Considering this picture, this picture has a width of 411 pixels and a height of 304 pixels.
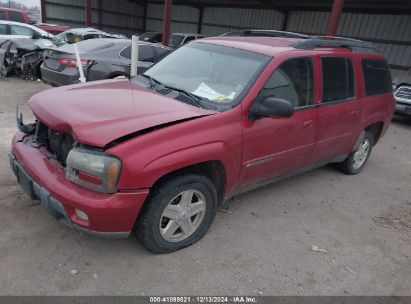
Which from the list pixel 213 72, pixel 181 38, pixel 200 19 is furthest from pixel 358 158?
pixel 200 19

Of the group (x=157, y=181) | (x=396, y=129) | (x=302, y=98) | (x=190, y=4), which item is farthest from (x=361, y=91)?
(x=190, y=4)

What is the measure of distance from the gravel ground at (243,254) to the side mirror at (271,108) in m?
1.21

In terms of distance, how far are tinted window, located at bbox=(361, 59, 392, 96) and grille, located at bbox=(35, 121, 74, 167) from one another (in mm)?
3735

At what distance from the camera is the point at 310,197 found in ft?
14.8

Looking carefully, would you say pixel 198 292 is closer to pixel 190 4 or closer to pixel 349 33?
pixel 349 33

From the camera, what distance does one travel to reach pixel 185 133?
9.14 ft

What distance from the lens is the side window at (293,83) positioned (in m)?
3.42

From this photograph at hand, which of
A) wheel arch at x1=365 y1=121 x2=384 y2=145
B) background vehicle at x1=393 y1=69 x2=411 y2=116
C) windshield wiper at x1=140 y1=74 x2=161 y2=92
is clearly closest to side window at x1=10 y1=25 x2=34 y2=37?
windshield wiper at x1=140 y1=74 x2=161 y2=92

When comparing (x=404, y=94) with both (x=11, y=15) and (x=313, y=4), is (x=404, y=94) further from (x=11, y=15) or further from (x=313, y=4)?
(x=11, y=15)

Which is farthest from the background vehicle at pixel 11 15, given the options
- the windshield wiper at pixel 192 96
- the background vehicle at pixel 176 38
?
the windshield wiper at pixel 192 96

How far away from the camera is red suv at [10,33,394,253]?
2.57 m

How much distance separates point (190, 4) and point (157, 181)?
79.8ft

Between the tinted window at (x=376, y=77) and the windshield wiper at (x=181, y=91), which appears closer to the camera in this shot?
the windshield wiper at (x=181, y=91)

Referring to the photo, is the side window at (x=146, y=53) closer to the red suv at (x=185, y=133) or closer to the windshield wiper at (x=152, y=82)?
the red suv at (x=185, y=133)
